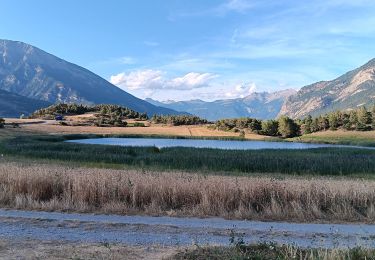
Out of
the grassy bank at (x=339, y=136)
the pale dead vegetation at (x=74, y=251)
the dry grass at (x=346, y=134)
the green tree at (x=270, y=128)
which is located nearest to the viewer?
the pale dead vegetation at (x=74, y=251)

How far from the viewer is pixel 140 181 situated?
17.7m

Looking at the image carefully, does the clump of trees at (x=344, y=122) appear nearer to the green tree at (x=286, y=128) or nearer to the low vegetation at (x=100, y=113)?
the green tree at (x=286, y=128)

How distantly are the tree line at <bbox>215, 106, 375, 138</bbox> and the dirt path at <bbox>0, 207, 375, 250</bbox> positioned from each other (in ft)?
407

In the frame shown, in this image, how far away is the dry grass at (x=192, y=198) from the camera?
15.7 m

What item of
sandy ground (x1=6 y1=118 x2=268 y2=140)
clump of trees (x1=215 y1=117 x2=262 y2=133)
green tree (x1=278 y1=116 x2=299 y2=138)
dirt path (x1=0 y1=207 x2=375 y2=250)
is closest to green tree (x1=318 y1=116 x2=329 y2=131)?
green tree (x1=278 y1=116 x2=299 y2=138)

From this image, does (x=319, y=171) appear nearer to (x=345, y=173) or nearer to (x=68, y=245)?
(x=345, y=173)

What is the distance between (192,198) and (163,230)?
12.5 ft

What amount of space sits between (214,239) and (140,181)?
629cm

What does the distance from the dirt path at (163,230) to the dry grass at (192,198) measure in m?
0.83

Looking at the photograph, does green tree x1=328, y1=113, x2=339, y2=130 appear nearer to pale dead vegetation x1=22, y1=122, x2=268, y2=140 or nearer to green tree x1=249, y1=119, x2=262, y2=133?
green tree x1=249, y1=119, x2=262, y2=133

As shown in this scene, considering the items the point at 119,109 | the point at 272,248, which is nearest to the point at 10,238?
the point at 272,248

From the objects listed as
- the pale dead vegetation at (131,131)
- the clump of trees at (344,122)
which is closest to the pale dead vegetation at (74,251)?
the pale dead vegetation at (131,131)

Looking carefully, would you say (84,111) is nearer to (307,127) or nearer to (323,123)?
(307,127)

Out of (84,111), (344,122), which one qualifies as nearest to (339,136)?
(344,122)
